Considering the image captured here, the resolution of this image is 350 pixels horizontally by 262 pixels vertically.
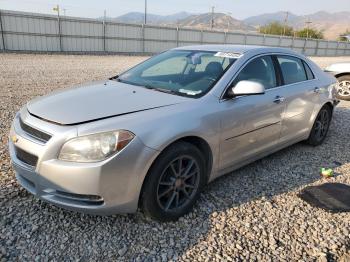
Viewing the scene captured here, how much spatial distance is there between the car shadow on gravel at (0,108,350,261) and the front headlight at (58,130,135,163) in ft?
2.44

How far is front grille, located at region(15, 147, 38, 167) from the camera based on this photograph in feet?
9.07

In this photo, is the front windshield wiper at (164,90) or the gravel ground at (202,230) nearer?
the gravel ground at (202,230)

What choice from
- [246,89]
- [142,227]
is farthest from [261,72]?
[142,227]

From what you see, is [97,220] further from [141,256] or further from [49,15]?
[49,15]

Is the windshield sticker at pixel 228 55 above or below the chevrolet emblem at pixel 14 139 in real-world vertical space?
above

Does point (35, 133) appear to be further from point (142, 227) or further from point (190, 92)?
point (190, 92)

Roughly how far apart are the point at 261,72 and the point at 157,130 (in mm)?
1884

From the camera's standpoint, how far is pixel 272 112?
409 centimetres

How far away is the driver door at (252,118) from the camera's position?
3518 millimetres

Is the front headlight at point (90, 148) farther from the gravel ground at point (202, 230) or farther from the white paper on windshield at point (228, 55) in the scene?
the white paper on windshield at point (228, 55)

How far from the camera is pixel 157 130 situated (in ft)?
9.35

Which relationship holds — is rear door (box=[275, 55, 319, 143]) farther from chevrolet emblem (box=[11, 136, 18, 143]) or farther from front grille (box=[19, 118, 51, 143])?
chevrolet emblem (box=[11, 136, 18, 143])

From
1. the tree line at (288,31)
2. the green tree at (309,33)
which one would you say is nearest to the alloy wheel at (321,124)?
the tree line at (288,31)

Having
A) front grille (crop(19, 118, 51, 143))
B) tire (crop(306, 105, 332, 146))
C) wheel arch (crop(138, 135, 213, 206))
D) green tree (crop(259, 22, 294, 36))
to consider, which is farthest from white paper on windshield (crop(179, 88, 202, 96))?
green tree (crop(259, 22, 294, 36))
